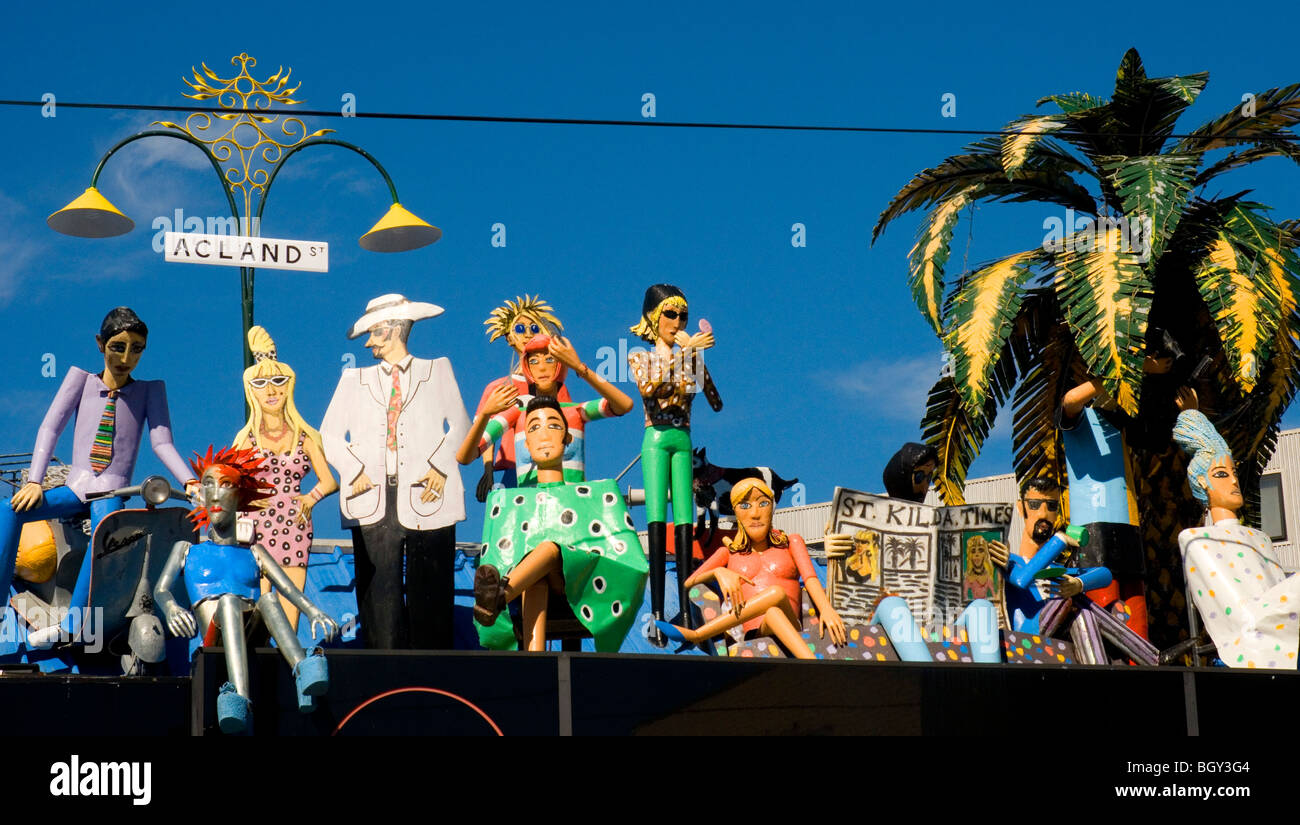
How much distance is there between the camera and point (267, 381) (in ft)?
31.9

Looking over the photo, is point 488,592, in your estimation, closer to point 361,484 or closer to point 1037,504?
point 361,484

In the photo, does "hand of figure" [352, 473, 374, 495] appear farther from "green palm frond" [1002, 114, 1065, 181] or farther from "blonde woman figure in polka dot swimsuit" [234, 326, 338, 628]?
"green palm frond" [1002, 114, 1065, 181]

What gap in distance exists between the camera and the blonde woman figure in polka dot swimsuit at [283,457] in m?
9.34

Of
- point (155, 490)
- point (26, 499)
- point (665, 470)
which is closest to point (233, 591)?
point (155, 490)

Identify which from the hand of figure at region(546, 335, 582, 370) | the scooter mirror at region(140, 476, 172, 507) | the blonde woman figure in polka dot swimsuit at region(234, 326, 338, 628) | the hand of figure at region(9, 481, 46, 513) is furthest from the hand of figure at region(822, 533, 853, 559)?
the hand of figure at region(9, 481, 46, 513)

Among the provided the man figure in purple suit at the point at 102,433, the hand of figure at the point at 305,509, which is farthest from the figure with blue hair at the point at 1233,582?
the man figure in purple suit at the point at 102,433

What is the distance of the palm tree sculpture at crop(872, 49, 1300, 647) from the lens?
10.5 meters

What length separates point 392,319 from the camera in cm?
931

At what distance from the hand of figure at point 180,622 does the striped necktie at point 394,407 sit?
1.72 m

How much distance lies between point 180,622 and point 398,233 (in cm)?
364

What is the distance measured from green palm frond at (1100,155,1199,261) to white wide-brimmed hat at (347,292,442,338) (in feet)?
14.8
